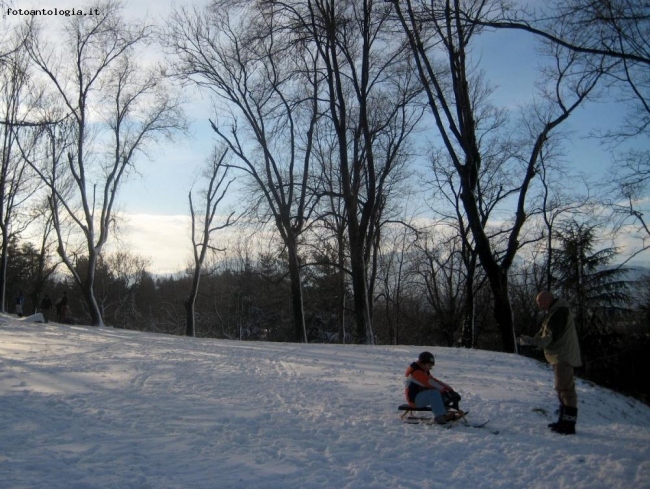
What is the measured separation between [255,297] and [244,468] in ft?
167

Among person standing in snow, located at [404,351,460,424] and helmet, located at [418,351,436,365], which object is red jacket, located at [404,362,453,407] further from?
helmet, located at [418,351,436,365]

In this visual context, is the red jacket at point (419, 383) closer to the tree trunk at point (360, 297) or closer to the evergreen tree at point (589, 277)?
the tree trunk at point (360, 297)

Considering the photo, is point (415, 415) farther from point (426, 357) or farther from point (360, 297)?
point (360, 297)

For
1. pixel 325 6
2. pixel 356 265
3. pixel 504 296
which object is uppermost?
pixel 325 6

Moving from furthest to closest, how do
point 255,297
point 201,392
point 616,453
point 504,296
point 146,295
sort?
point 146,295 → point 255,297 → point 504,296 → point 201,392 → point 616,453

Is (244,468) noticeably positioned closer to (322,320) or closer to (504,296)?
(504,296)

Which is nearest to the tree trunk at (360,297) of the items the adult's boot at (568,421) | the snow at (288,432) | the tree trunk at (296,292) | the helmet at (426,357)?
the tree trunk at (296,292)

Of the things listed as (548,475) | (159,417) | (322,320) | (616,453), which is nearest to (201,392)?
(159,417)

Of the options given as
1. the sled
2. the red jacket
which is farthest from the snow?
the red jacket

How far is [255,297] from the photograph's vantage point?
182 feet

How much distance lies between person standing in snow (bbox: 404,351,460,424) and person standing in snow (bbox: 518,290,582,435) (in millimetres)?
1302

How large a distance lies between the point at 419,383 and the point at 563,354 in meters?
1.98

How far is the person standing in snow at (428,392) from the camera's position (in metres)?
7.18

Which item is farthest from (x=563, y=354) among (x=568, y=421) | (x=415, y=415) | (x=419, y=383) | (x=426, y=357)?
(x=415, y=415)
